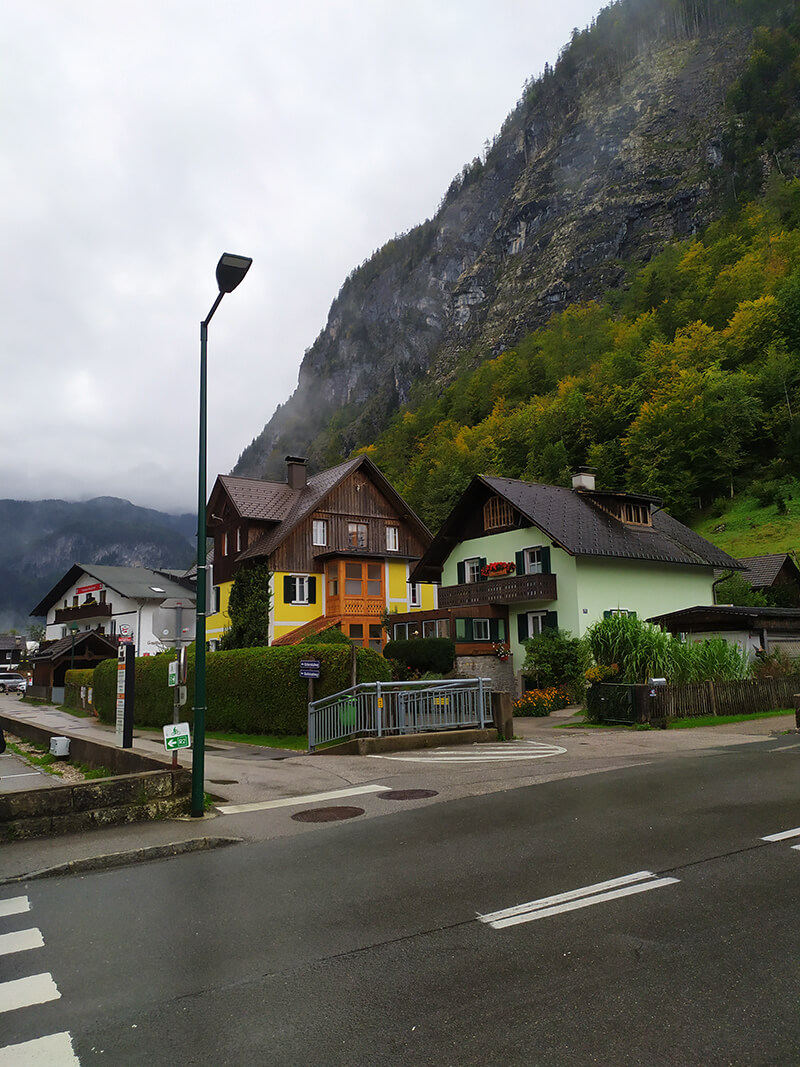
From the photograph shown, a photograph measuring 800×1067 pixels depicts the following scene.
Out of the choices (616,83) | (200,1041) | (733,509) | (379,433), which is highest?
(616,83)

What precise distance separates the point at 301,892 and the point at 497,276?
603ft

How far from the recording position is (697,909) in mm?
5762

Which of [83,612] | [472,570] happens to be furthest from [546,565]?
[83,612]

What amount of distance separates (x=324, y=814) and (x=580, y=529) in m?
26.6

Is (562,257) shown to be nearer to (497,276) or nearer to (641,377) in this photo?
(497,276)

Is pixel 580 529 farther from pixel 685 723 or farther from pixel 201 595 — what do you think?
pixel 201 595

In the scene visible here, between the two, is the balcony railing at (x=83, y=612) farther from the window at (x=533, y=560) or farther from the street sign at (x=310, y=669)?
the street sign at (x=310, y=669)

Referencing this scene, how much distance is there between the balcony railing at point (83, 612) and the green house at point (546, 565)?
36610 millimetres

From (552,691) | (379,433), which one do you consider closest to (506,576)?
(552,691)

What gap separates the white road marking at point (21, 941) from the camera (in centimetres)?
571

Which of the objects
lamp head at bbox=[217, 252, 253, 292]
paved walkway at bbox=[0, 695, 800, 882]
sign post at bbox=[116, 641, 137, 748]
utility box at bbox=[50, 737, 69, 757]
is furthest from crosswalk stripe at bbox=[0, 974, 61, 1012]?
utility box at bbox=[50, 737, 69, 757]

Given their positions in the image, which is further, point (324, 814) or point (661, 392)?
point (661, 392)

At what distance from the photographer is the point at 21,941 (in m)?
5.89

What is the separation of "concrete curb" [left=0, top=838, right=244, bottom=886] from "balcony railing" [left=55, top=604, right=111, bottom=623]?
61.6m
